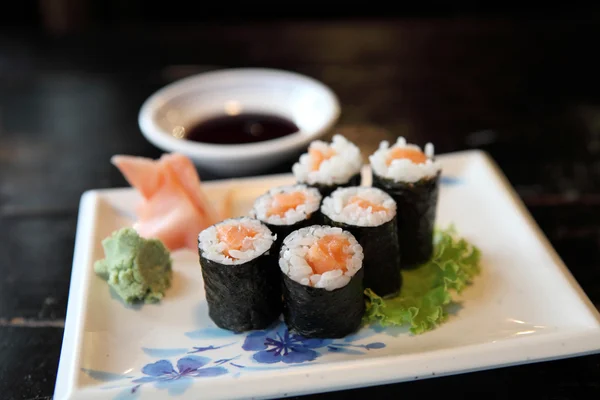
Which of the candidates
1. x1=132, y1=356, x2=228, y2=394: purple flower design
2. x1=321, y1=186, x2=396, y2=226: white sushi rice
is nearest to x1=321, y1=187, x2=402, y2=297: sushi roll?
x1=321, y1=186, x2=396, y2=226: white sushi rice

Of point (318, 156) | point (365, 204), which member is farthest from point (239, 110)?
point (365, 204)

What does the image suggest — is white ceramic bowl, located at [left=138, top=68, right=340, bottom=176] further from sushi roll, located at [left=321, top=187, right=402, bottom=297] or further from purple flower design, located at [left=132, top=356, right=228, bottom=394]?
→ purple flower design, located at [left=132, top=356, right=228, bottom=394]

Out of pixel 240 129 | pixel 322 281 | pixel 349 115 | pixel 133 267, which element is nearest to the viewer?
pixel 322 281

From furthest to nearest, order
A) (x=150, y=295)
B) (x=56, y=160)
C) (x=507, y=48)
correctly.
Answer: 1. (x=507, y=48)
2. (x=56, y=160)
3. (x=150, y=295)

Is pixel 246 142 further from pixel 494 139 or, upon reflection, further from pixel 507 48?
pixel 507 48

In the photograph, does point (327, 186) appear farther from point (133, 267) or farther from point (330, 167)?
point (133, 267)

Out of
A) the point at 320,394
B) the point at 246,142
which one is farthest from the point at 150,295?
the point at 246,142
